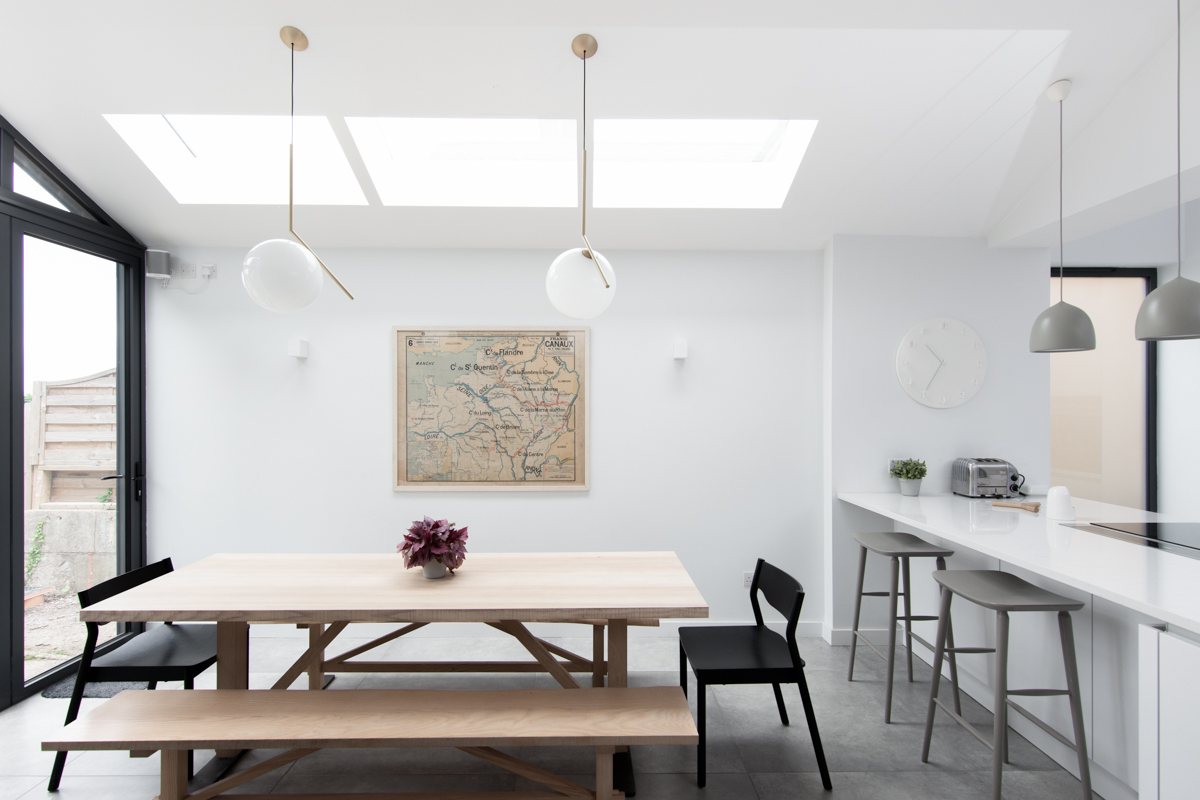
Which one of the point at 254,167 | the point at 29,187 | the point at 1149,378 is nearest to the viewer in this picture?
the point at 29,187

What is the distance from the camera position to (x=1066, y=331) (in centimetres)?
238

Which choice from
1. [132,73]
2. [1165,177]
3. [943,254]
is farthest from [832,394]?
[132,73]

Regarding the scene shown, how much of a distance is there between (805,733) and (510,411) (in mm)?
Answer: 2263

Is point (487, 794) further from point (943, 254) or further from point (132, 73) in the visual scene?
point (943, 254)

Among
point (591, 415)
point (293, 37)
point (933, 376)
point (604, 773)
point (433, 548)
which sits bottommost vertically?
point (604, 773)

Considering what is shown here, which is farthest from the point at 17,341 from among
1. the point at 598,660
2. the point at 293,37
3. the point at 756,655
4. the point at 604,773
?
the point at 756,655

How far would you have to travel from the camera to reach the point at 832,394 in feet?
11.1

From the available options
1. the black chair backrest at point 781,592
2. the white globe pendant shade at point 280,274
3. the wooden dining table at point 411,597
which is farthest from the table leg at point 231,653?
the black chair backrest at point 781,592

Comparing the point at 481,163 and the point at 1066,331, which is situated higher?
the point at 481,163

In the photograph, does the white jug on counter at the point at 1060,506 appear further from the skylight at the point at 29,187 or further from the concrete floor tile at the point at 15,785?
the skylight at the point at 29,187

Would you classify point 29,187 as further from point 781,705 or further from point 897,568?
point 897,568

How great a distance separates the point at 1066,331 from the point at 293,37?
3.36 meters

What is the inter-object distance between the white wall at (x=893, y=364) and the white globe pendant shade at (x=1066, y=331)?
96cm

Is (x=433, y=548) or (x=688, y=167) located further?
(x=688, y=167)
